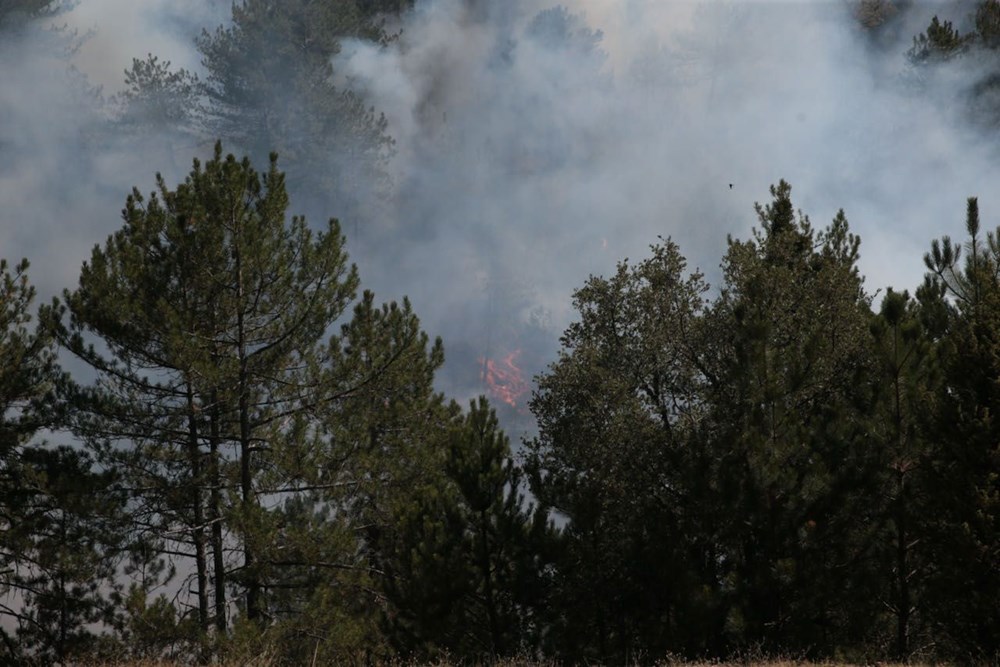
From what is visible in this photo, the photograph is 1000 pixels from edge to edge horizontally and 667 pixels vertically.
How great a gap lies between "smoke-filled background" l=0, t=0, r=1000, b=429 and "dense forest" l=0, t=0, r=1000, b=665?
107ft

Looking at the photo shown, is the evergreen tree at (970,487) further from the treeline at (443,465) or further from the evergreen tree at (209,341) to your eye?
the evergreen tree at (209,341)

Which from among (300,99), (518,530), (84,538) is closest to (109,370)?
(84,538)

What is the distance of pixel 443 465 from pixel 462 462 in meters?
1.49

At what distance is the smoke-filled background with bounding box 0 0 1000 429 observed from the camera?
5406 cm

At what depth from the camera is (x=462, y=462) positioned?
17.8 meters

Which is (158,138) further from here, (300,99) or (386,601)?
(386,601)

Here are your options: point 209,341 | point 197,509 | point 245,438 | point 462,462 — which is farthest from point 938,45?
point 197,509

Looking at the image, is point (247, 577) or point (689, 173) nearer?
point (247, 577)

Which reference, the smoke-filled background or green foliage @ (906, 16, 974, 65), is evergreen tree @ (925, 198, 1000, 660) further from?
the smoke-filled background

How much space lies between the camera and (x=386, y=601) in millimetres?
18047

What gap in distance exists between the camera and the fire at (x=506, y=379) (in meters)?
53.3

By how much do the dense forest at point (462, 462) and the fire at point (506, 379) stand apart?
108 ft

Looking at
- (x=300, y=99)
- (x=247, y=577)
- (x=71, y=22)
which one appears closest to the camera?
(x=247, y=577)

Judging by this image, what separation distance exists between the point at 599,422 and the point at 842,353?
446 centimetres
